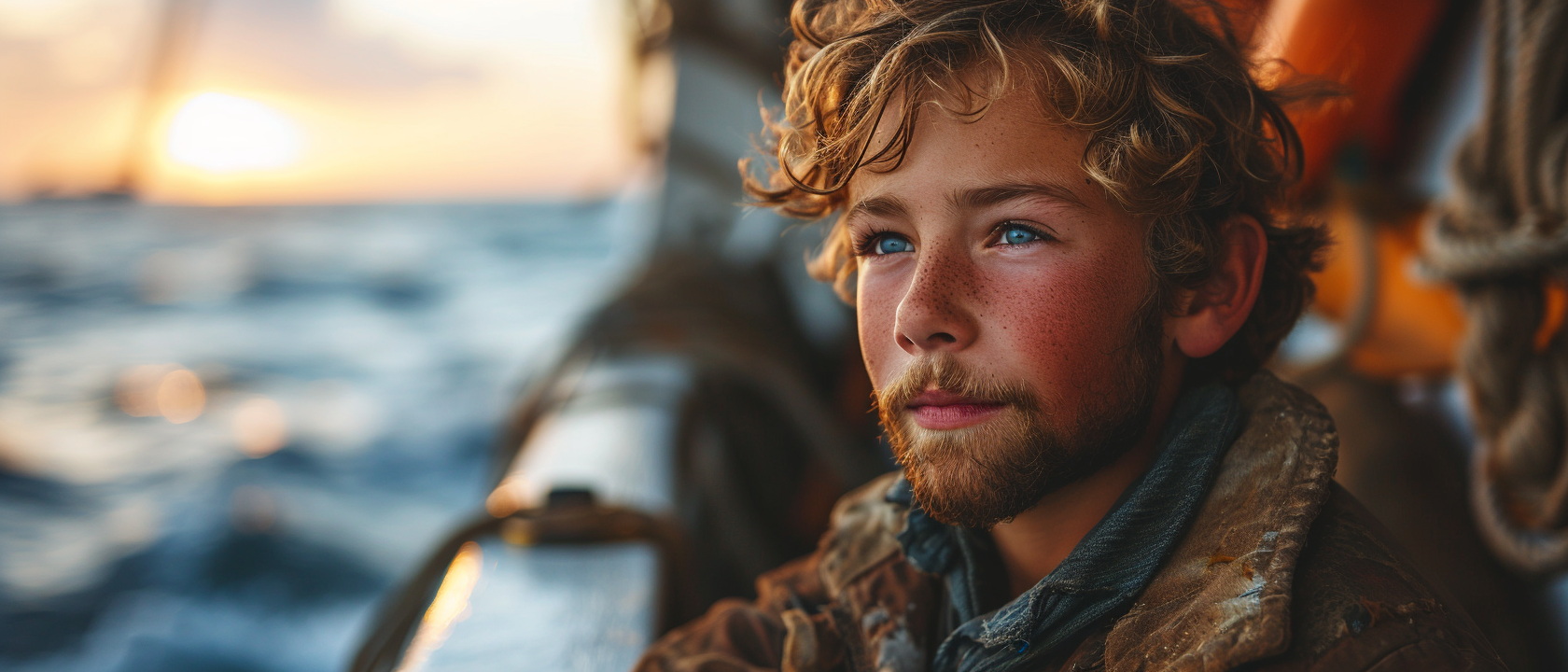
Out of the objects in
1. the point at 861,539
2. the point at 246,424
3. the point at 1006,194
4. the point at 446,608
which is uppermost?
the point at 1006,194

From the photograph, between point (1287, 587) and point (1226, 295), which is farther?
point (1226, 295)

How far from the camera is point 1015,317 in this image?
24.6 inches

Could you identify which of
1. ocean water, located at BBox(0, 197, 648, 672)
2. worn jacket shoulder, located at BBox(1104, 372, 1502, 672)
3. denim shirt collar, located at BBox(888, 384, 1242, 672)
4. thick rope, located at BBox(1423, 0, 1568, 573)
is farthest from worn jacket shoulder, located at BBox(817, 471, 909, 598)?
ocean water, located at BBox(0, 197, 648, 672)

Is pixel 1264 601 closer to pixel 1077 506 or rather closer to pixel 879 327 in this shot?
pixel 1077 506

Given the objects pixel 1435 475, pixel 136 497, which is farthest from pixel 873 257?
pixel 136 497

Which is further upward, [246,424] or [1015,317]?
[1015,317]

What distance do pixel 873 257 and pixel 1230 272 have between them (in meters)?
0.27

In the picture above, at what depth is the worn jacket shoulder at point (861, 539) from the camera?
82 centimetres

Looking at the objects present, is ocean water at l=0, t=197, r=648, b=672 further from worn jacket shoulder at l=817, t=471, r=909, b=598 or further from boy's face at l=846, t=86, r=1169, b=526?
boy's face at l=846, t=86, r=1169, b=526

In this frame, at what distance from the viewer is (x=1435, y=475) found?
150 centimetres

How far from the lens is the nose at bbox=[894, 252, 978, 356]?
0.63 metres

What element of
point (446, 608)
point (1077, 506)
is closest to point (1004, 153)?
point (1077, 506)

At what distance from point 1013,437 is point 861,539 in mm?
256

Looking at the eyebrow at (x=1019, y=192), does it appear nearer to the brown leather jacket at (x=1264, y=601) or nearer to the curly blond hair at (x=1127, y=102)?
the curly blond hair at (x=1127, y=102)
